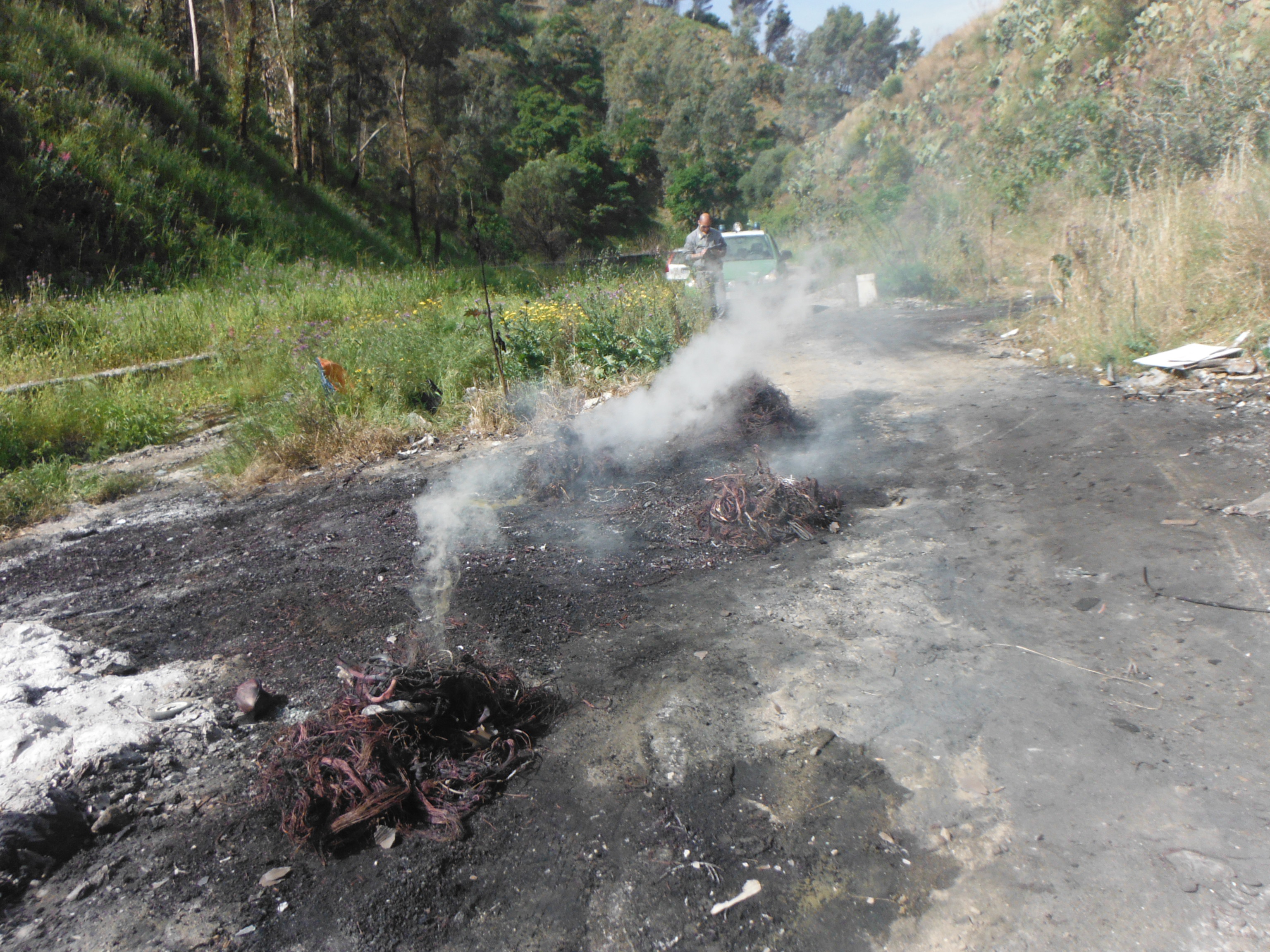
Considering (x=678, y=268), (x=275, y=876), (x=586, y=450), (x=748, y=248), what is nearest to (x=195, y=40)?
(x=678, y=268)

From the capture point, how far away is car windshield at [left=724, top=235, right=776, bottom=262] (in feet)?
44.7

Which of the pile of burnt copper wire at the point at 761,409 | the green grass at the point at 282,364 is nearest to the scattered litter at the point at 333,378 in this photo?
the green grass at the point at 282,364

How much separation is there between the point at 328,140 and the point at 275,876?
27302 mm

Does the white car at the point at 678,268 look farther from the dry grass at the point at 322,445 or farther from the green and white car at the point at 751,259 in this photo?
the dry grass at the point at 322,445

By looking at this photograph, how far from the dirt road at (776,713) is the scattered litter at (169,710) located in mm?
194

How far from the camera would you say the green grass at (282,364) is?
6.67 meters

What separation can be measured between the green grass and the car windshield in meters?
2.98

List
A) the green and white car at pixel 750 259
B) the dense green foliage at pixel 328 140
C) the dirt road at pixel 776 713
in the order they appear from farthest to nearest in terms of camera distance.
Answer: the green and white car at pixel 750 259
the dense green foliage at pixel 328 140
the dirt road at pixel 776 713

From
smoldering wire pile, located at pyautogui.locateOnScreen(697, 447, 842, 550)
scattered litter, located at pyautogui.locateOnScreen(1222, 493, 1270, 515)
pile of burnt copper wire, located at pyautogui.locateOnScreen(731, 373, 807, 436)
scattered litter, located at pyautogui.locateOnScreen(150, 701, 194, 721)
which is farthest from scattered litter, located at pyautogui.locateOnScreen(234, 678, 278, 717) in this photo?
scattered litter, located at pyautogui.locateOnScreen(1222, 493, 1270, 515)

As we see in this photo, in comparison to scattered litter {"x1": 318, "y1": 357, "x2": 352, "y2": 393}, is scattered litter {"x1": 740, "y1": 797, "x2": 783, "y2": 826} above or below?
below

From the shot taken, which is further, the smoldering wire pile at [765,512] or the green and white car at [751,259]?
the green and white car at [751,259]

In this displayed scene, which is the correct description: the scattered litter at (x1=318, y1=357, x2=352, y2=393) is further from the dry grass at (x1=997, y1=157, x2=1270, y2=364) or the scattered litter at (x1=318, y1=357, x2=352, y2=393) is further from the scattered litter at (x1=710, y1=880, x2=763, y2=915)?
the dry grass at (x1=997, y1=157, x2=1270, y2=364)

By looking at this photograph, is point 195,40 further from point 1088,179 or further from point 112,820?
point 112,820

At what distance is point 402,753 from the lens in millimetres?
2777
